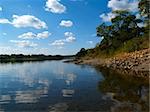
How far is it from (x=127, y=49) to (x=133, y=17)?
27042mm

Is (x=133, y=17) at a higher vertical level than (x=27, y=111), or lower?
higher

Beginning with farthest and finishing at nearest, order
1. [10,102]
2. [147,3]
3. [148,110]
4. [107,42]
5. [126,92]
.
A: [107,42], [147,3], [126,92], [10,102], [148,110]

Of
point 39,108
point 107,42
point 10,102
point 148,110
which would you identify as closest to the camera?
point 148,110

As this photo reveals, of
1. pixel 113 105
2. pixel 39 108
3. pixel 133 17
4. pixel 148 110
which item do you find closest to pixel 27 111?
pixel 39 108

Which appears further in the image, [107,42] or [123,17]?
[107,42]

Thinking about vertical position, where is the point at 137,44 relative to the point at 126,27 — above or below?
below

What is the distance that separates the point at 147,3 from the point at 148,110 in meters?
45.1

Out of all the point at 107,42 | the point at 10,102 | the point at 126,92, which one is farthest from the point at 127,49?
the point at 10,102

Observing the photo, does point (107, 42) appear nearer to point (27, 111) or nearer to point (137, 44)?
point (137, 44)

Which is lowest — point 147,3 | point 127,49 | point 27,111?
point 27,111

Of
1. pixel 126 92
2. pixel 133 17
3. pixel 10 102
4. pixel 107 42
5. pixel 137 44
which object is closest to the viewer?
pixel 10 102

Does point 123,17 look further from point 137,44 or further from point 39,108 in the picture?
point 39,108

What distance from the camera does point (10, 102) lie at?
20250 millimetres

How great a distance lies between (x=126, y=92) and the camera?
954 inches
